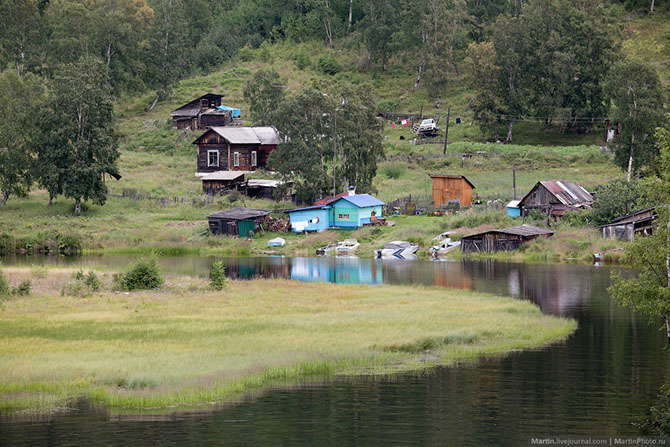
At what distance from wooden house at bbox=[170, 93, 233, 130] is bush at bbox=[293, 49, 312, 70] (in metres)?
23.0

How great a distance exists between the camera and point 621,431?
2559 centimetres

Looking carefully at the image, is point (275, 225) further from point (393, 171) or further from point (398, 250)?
point (393, 171)

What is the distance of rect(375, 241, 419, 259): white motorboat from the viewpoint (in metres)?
76.4

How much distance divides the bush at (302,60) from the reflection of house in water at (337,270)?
75.1 metres

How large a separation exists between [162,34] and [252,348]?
111497 millimetres

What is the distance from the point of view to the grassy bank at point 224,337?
28.9m

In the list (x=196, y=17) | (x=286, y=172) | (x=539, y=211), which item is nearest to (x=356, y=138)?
(x=286, y=172)

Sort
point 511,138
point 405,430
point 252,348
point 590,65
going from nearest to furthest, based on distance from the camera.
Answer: point 405,430 < point 252,348 < point 590,65 < point 511,138

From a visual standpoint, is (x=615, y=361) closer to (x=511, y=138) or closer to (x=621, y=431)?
(x=621, y=431)

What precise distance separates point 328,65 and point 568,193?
237 ft

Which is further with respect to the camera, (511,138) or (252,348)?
(511,138)

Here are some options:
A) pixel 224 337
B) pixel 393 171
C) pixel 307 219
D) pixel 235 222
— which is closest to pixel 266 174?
pixel 393 171

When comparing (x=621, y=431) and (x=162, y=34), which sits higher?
(x=162, y=34)

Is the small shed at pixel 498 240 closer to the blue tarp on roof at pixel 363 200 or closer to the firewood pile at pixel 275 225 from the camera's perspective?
the blue tarp on roof at pixel 363 200
